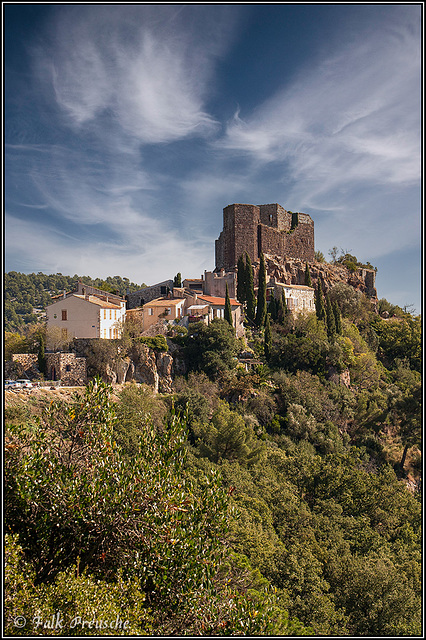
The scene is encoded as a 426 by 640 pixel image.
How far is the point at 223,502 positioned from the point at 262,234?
138 feet

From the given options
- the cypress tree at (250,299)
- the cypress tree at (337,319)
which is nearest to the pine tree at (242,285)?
the cypress tree at (250,299)

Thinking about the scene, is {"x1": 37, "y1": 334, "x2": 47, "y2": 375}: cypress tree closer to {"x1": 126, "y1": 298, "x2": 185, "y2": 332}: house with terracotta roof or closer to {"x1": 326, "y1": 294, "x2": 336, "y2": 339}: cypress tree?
{"x1": 126, "y1": 298, "x2": 185, "y2": 332}: house with terracotta roof

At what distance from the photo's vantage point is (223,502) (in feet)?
25.1

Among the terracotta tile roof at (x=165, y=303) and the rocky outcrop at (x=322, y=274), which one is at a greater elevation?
the rocky outcrop at (x=322, y=274)

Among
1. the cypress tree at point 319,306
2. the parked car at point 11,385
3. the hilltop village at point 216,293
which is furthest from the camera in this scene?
the cypress tree at point 319,306

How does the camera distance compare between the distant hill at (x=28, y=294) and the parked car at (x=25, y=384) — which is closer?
the parked car at (x=25, y=384)

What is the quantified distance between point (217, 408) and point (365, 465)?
10559 millimetres

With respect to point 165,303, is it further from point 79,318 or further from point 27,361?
point 27,361

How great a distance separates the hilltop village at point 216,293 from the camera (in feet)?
82.3

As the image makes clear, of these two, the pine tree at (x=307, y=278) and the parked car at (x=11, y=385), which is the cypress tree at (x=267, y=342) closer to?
the pine tree at (x=307, y=278)

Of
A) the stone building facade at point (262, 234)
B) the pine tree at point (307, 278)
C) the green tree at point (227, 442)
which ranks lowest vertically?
the green tree at point (227, 442)

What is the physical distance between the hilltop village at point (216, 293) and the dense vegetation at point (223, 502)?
9.56 feet

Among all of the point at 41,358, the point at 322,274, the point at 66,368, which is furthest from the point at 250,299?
the point at 41,358

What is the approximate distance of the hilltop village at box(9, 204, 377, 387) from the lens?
25078 mm
